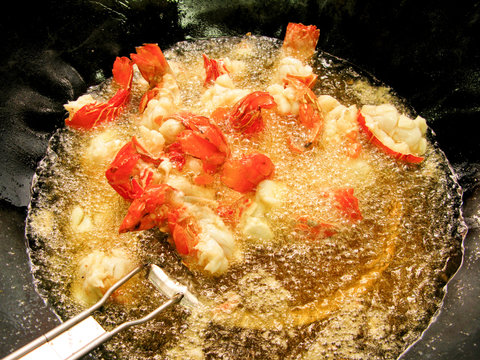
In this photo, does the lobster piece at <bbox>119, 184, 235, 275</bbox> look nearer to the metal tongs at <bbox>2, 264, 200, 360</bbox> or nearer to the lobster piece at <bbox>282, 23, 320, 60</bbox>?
the metal tongs at <bbox>2, 264, 200, 360</bbox>

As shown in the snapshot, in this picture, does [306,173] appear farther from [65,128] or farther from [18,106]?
[18,106]

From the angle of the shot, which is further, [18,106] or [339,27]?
[339,27]

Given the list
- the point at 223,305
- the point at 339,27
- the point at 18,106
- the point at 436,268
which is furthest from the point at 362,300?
the point at 18,106

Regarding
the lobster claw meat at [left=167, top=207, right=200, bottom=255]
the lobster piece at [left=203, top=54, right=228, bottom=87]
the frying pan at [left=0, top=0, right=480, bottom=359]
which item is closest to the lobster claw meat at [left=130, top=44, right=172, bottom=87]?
the lobster piece at [left=203, top=54, right=228, bottom=87]

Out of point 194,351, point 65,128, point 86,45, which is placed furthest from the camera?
point 86,45

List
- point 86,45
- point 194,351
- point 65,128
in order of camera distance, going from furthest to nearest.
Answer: point 86,45 → point 65,128 → point 194,351

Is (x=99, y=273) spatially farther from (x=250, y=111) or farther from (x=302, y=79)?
(x=302, y=79)

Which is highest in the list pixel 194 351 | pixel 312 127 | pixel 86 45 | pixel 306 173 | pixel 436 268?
pixel 86 45

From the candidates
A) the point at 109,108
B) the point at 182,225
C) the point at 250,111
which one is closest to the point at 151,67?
the point at 109,108
